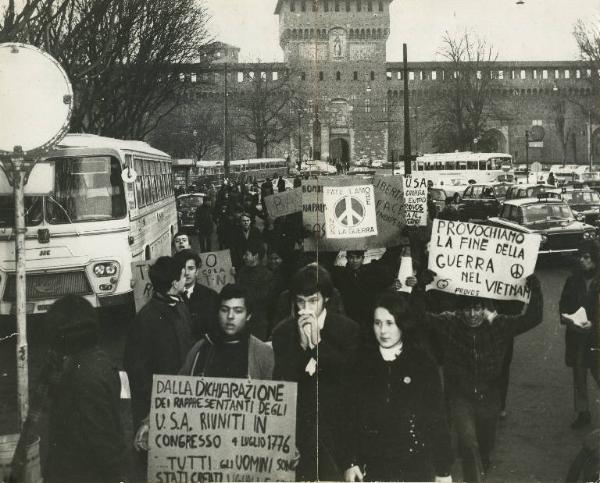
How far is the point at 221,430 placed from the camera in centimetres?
463

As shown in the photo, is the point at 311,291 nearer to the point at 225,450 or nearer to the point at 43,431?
the point at 225,450

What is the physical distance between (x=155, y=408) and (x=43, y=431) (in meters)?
2.83

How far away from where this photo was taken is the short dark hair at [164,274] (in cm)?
565

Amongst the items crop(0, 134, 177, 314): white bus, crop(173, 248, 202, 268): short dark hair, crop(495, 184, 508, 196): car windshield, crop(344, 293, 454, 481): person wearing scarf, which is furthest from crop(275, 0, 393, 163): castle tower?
crop(344, 293, 454, 481): person wearing scarf

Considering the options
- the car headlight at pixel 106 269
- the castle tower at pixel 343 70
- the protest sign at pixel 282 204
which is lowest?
the car headlight at pixel 106 269

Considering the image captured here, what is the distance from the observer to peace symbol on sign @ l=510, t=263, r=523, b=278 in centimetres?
624

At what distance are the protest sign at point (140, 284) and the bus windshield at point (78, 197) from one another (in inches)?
86.8

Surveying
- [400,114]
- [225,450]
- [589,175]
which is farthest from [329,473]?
[400,114]

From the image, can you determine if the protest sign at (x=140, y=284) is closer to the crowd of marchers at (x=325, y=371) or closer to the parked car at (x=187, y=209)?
the crowd of marchers at (x=325, y=371)

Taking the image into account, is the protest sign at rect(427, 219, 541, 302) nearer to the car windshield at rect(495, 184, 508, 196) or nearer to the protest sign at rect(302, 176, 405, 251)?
the protest sign at rect(302, 176, 405, 251)

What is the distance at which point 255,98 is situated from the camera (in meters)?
67.0

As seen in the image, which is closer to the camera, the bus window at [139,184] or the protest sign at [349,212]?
the protest sign at [349,212]

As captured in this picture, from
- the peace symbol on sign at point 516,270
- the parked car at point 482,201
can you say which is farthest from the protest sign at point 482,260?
the parked car at point 482,201

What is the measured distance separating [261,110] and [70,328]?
63.9 meters
